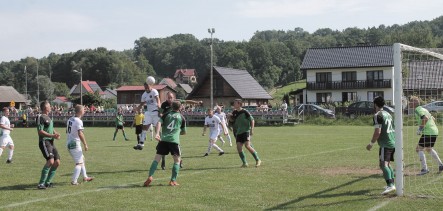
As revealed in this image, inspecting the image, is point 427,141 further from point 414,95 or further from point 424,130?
point 414,95

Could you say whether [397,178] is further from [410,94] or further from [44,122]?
[44,122]

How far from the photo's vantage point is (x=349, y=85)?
6688 cm

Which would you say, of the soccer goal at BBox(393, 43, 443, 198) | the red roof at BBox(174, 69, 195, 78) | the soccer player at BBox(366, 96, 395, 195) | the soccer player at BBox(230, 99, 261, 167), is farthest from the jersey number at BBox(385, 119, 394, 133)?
the red roof at BBox(174, 69, 195, 78)

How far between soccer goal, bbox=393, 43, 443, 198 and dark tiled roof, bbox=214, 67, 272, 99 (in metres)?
51.7

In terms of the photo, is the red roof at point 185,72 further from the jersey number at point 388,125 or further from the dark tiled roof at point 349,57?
the jersey number at point 388,125

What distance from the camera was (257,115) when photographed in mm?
45719

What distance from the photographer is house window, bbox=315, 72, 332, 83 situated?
67938mm

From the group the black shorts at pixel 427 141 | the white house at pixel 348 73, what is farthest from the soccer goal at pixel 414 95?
the white house at pixel 348 73

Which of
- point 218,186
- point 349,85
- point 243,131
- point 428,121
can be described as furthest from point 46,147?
point 349,85

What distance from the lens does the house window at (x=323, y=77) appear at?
223ft

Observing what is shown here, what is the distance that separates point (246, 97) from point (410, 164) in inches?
2020

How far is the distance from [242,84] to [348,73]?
1424 centimetres

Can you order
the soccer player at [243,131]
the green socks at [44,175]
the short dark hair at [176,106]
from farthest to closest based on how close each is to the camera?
the soccer player at [243,131]
the short dark hair at [176,106]
the green socks at [44,175]

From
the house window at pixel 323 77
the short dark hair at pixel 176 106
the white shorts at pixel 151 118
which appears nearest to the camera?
the short dark hair at pixel 176 106
